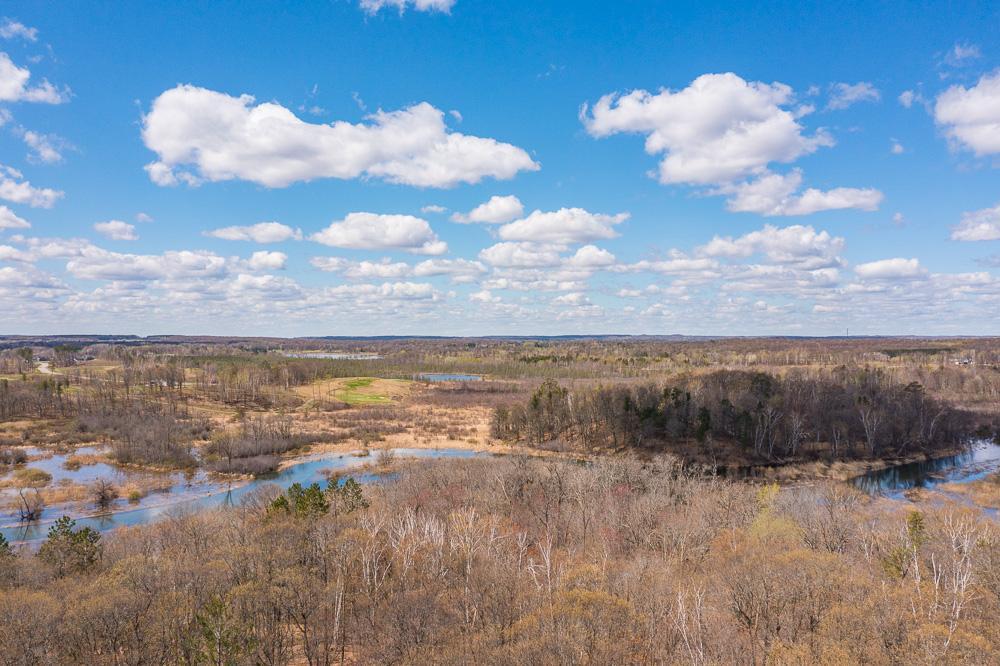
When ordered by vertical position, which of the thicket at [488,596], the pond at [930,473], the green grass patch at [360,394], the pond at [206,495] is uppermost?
the thicket at [488,596]

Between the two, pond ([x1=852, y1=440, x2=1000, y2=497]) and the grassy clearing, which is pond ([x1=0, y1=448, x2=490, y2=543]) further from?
the grassy clearing

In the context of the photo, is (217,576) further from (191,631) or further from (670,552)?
(670,552)

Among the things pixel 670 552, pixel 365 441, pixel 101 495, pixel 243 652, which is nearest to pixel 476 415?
pixel 365 441

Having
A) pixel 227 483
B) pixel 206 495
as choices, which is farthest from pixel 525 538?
pixel 227 483

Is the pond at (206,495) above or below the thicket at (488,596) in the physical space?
below

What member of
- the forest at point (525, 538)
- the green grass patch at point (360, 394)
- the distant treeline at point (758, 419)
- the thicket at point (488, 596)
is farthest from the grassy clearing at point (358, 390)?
the thicket at point (488, 596)

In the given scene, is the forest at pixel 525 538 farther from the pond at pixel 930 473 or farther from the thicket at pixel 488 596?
the pond at pixel 930 473

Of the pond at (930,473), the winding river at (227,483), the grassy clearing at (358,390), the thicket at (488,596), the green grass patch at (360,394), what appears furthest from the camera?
the grassy clearing at (358,390)
